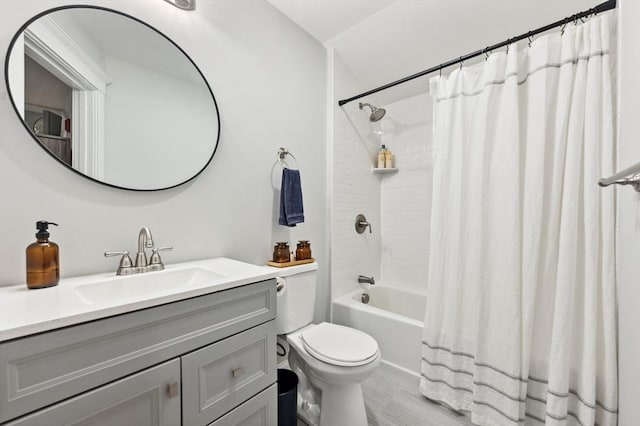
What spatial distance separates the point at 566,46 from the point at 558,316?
4.27 ft

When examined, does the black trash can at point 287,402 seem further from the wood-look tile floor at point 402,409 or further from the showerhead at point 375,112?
the showerhead at point 375,112

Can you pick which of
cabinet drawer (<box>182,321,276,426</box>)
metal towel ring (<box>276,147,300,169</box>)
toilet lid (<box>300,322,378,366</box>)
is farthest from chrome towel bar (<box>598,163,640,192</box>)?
metal towel ring (<box>276,147,300,169</box>)

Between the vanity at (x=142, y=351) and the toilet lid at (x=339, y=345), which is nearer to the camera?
the vanity at (x=142, y=351)

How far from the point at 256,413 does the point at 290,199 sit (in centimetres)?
112

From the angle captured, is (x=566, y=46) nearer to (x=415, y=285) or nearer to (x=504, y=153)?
(x=504, y=153)

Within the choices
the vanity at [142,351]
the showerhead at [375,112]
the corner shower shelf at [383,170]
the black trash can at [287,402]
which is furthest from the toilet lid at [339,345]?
the showerhead at [375,112]

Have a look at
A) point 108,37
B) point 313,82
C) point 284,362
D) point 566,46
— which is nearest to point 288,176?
point 313,82

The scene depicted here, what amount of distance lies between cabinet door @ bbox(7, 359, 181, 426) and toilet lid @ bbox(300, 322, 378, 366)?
693mm

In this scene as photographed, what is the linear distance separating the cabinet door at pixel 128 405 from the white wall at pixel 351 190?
148 centimetres

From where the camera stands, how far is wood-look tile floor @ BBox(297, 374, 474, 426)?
1.48 metres

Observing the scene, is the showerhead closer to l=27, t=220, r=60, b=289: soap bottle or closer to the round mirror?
the round mirror

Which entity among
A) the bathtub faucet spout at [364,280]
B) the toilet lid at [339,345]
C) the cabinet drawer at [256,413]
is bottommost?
the cabinet drawer at [256,413]

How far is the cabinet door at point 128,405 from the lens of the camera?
623 millimetres

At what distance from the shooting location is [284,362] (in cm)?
174
